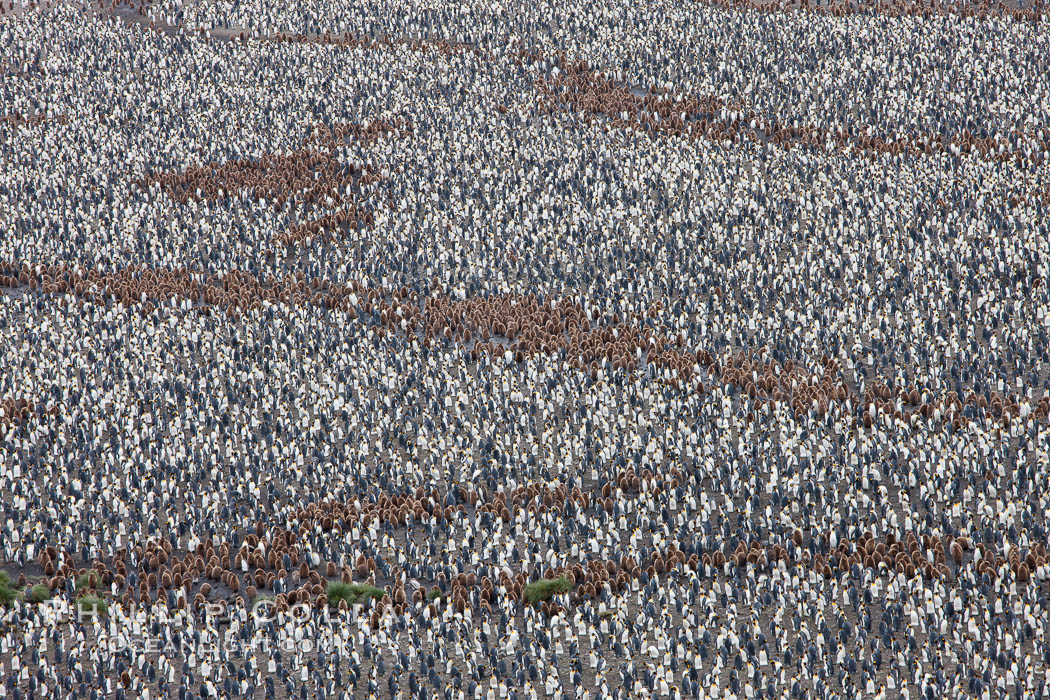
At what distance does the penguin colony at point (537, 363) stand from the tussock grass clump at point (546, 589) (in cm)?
28

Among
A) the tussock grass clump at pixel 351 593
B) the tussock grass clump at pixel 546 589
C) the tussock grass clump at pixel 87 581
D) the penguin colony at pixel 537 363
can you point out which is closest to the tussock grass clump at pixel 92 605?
the penguin colony at pixel 537 363

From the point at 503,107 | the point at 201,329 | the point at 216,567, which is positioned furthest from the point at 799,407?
the point at 503,107

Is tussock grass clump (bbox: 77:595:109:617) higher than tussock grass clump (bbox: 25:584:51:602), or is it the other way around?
tussock grass clump (bbox: 25:584:51:602)

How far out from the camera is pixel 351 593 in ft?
87.9

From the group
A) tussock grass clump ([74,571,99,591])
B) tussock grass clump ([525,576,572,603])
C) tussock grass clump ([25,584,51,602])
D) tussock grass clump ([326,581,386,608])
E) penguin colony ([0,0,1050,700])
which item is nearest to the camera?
penguin colony ([0,0,1050,700])

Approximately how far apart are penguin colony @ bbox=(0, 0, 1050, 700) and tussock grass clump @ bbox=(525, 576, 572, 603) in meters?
0.28

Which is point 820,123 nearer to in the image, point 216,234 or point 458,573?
point 216,234

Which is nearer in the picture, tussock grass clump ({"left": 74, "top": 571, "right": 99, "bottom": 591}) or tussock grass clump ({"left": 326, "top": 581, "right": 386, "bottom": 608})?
tussock grass clump ({"left": 326, "top": 581, "right": 386, "bottom": 608})

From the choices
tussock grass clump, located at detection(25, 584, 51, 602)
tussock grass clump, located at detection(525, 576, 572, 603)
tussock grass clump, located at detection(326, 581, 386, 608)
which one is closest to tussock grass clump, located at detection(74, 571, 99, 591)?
tussock grass clump, located at detection(25, 584, 51, 602)

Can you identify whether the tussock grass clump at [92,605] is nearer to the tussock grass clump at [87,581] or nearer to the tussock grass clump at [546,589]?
the tussock grass clump at [87,581]

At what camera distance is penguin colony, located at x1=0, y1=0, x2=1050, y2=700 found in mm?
25094

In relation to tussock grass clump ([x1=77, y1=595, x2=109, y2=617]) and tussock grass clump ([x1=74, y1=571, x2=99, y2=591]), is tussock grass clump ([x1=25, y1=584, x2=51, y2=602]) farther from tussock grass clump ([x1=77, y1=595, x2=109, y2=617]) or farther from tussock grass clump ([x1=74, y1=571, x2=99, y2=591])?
tussock grass clump ([x1=77, y1=595, x2=109, y2=617])

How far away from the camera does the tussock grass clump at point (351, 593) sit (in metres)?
26.6

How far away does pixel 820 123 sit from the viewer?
58.0m
